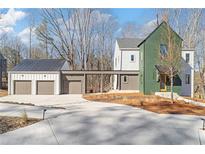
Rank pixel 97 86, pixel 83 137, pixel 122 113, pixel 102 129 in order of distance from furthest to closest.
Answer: pixel 97 86
pixel 122 113
pixel 102 129
pixel 83 137

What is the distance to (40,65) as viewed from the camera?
13.1 m

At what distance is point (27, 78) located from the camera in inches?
507

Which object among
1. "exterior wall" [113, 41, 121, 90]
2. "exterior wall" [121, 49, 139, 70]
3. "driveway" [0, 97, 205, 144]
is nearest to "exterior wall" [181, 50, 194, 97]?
"exterior wall" [121, 49, 139, 70]

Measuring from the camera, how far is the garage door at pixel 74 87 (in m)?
15.2

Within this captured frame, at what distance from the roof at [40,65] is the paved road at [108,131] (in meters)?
4.65

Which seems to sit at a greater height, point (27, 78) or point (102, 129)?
point (27, 78)

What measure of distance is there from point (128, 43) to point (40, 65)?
319 inches

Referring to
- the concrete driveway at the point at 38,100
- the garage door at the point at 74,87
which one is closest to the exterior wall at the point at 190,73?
the garage door at the point at 74,87

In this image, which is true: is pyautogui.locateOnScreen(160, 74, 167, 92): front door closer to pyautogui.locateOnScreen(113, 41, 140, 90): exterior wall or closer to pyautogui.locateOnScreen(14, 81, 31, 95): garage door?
pyautogui.locateOnScreen(113, 41, 140, 90): exterior wall

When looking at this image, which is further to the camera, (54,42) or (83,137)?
(54,42)

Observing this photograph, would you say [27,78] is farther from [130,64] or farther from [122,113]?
[130,64]
